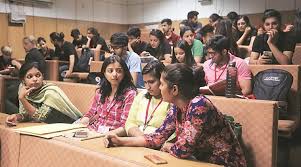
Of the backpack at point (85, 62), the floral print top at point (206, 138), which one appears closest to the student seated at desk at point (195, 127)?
the floral print top at point (206, 138)

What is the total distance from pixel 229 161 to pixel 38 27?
7.59 metres

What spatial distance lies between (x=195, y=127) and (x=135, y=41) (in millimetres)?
3445

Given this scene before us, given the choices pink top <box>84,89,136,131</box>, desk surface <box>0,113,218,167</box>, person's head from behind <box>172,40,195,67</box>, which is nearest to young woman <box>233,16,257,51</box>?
person's head from behind <box>172,40,195,67</box>

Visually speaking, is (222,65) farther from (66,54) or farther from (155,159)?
(66,54)

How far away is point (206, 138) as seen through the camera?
5.06ft

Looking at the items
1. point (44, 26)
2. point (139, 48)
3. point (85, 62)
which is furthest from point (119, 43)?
point (44, 26)

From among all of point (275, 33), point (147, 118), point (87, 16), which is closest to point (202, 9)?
point (87, 16)

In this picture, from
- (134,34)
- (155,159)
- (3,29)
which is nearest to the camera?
(155,159)

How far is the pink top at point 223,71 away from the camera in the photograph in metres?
2.73

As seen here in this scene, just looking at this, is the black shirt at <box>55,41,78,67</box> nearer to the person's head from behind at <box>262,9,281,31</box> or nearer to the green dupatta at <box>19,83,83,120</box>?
the green dupatta at <box>19,83,83,120</box>

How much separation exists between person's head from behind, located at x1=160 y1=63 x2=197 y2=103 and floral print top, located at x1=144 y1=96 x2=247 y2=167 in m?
0.07

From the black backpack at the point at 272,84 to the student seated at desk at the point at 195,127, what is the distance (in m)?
1.23

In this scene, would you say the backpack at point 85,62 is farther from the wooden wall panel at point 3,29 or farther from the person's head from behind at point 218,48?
the person's head from behind at point 218,48

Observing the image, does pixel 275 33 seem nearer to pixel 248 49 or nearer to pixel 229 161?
pixel 248 49
